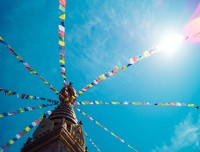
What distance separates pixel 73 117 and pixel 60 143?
6.53m

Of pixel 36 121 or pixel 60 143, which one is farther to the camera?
pixel 36 121

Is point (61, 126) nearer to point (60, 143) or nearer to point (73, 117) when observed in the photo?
point (60, 143)

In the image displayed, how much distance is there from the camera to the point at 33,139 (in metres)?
20.3

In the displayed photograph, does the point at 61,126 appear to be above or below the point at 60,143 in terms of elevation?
above

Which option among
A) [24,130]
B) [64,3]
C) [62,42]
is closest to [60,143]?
[24,130]

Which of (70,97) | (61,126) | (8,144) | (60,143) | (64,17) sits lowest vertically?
(60,143)

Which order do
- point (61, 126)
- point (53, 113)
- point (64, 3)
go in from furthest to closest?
point (53, 113), point (61, 126), point (64, 3)

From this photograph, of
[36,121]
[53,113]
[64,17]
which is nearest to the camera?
[64,17]

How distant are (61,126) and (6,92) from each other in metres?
4.55

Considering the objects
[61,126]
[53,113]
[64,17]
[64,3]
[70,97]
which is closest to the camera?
[64,3]

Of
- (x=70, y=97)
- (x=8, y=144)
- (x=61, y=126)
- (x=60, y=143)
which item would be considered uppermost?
(x=70, y=97)

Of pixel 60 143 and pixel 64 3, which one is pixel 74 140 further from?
pixel 64 3

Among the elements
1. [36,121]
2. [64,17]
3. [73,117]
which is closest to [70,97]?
[73,117]

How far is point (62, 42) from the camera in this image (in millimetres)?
20234
